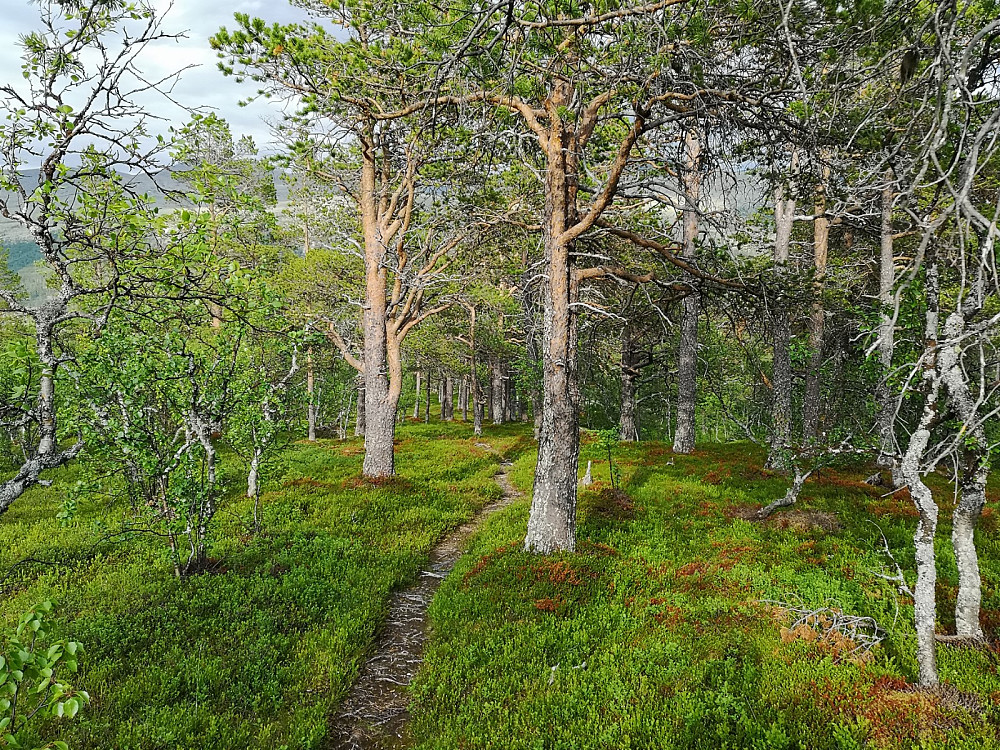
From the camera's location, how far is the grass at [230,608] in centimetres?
538

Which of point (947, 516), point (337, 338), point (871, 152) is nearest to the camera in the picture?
point (871, 152)

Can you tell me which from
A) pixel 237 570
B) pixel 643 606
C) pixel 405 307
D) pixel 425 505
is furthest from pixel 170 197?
pixel 405 307

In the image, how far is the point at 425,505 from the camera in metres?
13.8

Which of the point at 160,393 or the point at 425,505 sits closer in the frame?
the point at 160,393

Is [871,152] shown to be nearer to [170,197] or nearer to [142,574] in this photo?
[170,197]

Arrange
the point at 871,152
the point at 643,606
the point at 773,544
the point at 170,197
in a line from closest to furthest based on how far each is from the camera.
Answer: the point at 170,197
the point at 871,152
the point at 643,606
the point at 773,544

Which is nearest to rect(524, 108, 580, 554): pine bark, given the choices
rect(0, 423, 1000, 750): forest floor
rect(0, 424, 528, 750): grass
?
rect(0, 423, 1000, 750): forest floor

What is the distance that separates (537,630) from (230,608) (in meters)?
4.70

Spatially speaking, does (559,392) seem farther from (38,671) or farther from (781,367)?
(781,367)

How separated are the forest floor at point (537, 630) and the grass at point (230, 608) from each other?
0.04 meters

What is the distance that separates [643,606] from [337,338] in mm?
12315

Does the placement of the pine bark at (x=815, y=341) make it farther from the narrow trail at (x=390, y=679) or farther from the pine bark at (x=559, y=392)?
the narrow trail at (x=390, y=679)

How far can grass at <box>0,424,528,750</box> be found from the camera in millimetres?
5379

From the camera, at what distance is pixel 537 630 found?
277 inches
